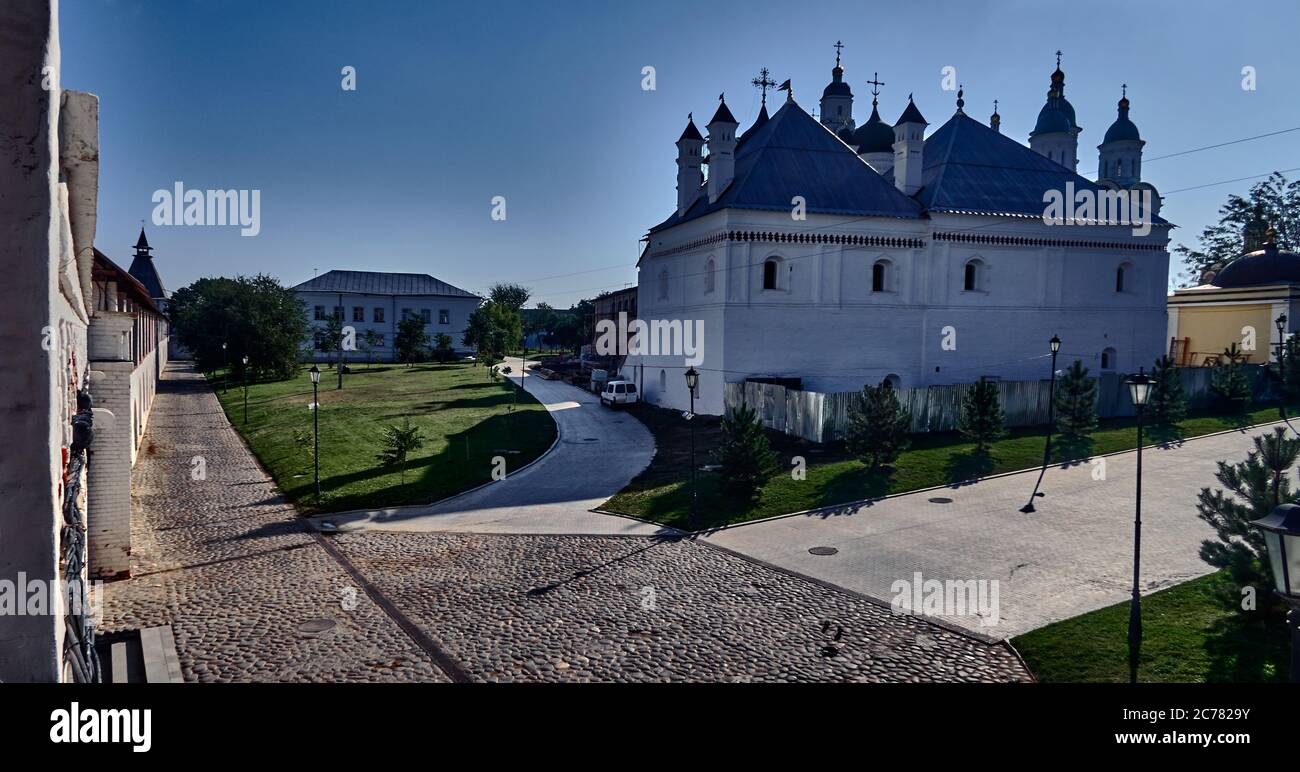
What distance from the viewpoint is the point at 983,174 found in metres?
33.6

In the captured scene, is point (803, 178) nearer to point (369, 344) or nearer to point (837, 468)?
point (837, 468)

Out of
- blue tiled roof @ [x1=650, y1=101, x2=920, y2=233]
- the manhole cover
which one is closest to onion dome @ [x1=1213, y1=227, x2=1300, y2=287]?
blue tiled roof @ [x1=650, y1=101, x2=920, y2=233]

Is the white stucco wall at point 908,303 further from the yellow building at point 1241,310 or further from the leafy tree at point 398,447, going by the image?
the leafy tree at point 398,447

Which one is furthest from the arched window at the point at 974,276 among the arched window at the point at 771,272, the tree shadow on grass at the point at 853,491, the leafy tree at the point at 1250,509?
the leafy tree at the point at 1250,509

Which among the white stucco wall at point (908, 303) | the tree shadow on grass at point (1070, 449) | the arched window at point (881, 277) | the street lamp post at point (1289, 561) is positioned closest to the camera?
the street lamp post at point (1289, 561)

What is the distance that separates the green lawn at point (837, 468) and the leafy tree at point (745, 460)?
415mm

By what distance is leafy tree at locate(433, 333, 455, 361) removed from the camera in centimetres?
6788

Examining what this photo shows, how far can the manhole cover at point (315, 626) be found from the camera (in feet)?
34.8

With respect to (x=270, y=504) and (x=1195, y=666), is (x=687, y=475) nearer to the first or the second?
(x=270, y=504)

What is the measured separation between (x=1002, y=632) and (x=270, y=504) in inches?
661

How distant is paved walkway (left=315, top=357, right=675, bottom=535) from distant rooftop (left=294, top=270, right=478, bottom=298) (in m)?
48.2

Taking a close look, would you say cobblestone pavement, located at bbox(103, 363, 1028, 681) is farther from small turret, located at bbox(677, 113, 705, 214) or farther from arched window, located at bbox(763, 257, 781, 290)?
small turret, located at bbox(677, 113, 705, 214)
